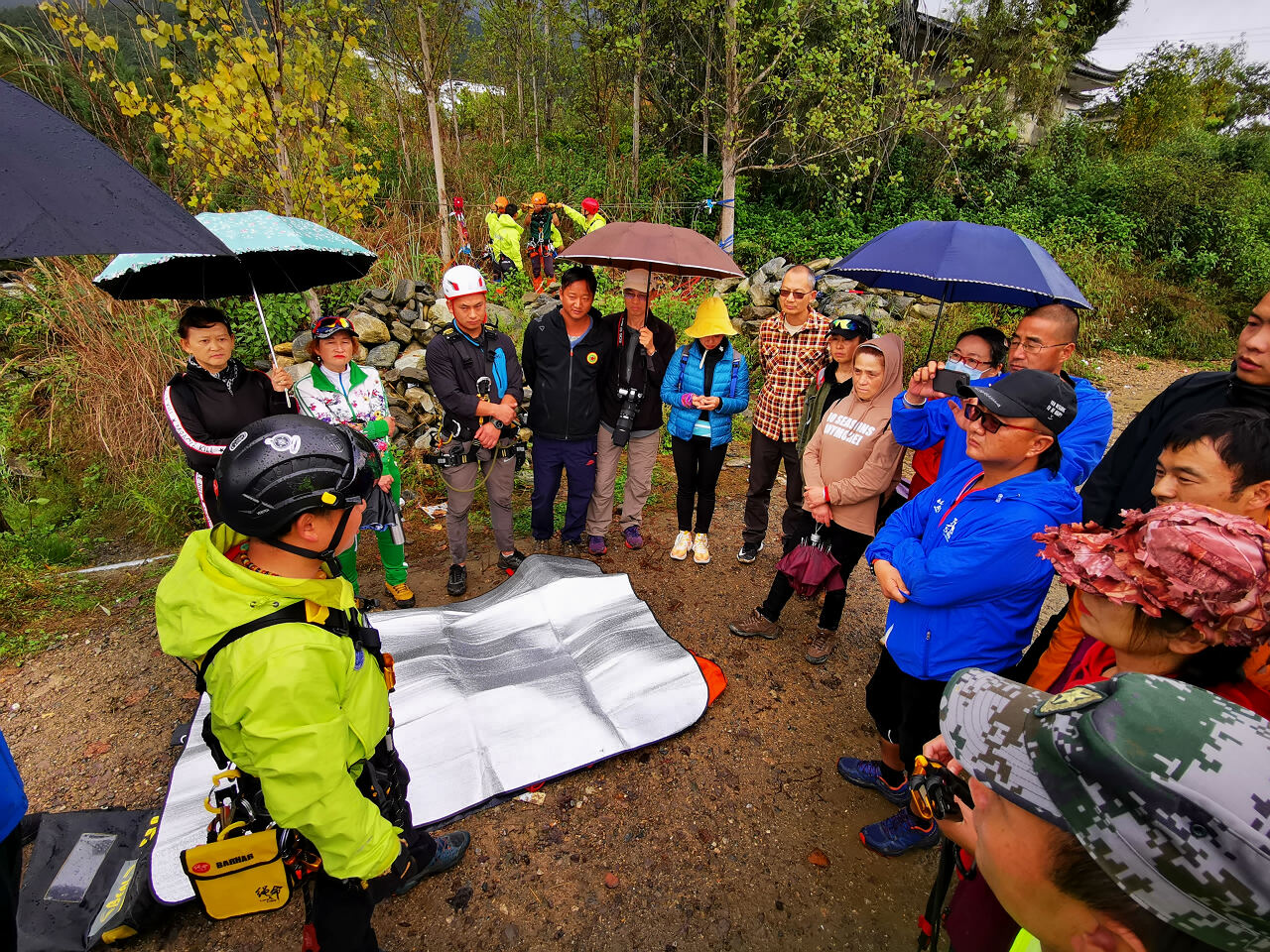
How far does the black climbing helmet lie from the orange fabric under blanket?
87.9 inches

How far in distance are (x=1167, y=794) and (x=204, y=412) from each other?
3.72 meters

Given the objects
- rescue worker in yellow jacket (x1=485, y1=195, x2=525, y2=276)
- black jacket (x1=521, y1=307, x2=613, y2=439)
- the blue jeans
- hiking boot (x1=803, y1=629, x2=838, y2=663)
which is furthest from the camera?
rescue worker in yellow jacket (x1=485, y1=195, x2=525, y2=276)

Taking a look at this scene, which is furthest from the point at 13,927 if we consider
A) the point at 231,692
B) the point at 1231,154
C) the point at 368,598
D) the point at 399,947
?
the point at 1231,154

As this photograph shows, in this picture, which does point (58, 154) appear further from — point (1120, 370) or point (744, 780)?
point (1120, 370)

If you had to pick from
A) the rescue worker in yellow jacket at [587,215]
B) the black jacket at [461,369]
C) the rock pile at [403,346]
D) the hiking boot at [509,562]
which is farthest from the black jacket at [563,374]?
the rescue worker in yellow jacket at [587,215]

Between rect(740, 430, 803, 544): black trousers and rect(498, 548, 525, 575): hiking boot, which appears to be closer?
rect(740, 430, 803, 544): black trousers

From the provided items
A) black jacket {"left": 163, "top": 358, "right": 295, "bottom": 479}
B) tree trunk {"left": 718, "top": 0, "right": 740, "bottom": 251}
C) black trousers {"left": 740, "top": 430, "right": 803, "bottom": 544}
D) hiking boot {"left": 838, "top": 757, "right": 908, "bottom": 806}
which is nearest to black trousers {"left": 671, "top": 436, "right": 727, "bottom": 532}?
black trousers {"left": 740, "top": 430, "right": 803, "bottom": 544}

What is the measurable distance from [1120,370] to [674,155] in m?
9.56

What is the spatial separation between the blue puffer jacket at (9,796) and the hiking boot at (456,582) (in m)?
2.50

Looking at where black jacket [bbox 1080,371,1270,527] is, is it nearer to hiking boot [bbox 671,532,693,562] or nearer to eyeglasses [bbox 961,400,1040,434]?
eyeglasses [bbox 961,400,1040,434]

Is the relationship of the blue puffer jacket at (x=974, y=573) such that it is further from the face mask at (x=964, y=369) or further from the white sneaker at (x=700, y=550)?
the white sneaker at (x=700, y=550)

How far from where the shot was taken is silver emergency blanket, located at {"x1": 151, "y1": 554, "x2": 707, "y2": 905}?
8.11 feet

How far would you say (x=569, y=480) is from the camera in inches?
169

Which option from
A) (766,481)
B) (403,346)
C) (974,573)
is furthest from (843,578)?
(403,346)
